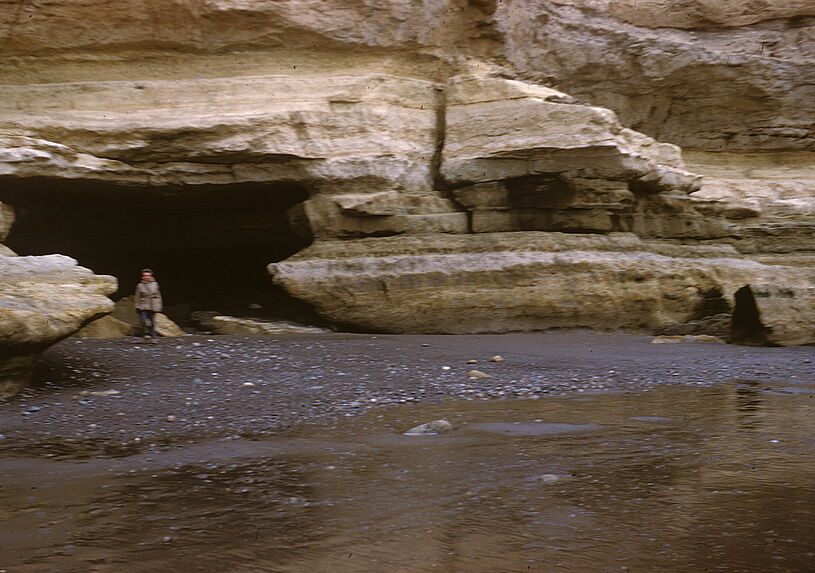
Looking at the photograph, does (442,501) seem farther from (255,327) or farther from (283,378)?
(255,327)

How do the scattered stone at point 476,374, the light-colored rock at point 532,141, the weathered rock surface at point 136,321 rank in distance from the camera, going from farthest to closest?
the light-colored rock at point 532,141
the weathered rock surface at point 136,321
the scattered stone at point 476,374

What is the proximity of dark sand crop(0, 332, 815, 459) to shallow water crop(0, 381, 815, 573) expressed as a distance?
2.39ft

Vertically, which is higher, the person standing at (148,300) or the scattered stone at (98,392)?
the person standing at (148,300)

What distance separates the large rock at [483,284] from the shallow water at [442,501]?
7.38 m

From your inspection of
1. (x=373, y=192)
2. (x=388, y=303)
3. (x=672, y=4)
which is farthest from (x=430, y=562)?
(x=672, y=4)

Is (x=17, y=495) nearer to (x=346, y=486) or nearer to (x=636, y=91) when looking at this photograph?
(x=346, y=486)

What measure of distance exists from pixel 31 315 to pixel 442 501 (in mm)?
4781

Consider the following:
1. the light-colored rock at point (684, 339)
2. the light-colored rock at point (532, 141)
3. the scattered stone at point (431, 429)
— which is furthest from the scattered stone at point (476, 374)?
the light-colored rock at point (532, 141)

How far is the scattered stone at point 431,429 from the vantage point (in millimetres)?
5191

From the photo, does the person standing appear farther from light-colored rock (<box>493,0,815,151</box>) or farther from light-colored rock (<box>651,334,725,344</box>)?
light-colored rock (<box>493,0,815,151</box>)

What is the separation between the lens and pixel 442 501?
140 inches

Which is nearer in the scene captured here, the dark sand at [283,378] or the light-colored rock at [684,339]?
the dark sand at [283,378]

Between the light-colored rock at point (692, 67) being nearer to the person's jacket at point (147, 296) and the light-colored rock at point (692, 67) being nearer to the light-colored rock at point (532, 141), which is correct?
the light-colored rock at point (532, 141)

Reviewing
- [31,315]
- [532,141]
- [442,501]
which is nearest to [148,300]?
[31,315]
